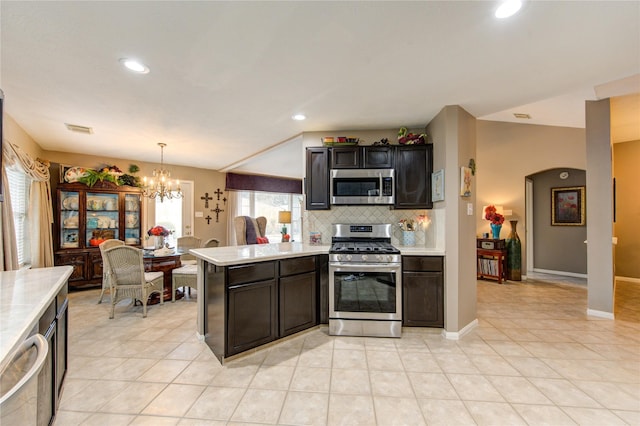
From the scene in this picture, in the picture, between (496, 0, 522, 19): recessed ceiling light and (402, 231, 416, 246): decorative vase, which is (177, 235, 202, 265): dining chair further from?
(496, 0, 522, 19): recessed ceiling light

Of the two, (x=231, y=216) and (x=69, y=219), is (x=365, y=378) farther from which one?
(x=231, y=216)

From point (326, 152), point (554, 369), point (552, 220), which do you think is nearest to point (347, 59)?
point (326, 152)

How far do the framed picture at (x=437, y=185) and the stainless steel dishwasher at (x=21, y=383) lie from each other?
319cm

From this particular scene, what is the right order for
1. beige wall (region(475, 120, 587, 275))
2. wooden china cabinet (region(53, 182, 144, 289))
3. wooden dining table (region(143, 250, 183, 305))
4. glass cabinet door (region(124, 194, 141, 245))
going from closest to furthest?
wooden dining table (region(143, 250, 183, 305)) < wooden china cabinet (region(53, 182, 144, 289)) < glass cabinet door (region(124, 194, 141, 245)) < beige wall (region(475, 120, 587, 275))

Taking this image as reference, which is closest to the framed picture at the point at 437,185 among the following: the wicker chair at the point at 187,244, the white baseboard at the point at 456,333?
the white baseboard at the point at 456,333

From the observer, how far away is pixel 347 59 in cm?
205

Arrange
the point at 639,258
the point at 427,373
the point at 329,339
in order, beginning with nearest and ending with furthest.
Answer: the point at 427,373 < the point at 329,339 < the point at 639,258

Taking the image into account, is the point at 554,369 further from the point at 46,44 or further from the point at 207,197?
the point at 207,197

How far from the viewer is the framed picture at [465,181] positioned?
2.90 meters

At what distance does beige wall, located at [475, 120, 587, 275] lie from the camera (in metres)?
5.38

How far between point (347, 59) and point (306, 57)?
31 cm

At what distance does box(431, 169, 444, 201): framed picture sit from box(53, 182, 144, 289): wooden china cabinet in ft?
17.6

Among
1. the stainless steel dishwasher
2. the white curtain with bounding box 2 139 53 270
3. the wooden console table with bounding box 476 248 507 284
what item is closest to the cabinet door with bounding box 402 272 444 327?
the stainless steel dishwasher

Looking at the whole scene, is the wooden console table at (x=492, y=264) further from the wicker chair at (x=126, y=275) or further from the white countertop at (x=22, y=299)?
the white countertop at (x=22, y=299)
